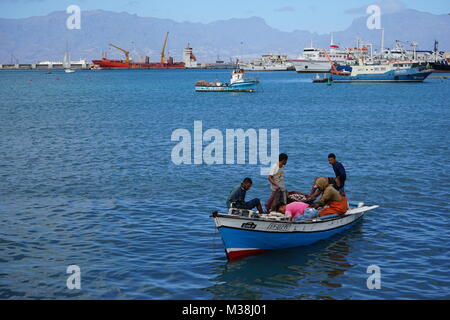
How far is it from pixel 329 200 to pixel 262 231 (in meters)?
3.20

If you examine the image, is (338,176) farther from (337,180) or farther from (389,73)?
(389,73)

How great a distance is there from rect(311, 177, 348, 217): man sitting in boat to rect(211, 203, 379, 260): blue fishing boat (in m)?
0.30

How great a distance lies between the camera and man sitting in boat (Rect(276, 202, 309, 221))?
17672mm

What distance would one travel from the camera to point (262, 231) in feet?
54.4

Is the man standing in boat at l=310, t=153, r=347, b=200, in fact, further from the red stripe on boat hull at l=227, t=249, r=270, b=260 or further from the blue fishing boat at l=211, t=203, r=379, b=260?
the red stripe on boat hull at l=227, t=249, r=270, b=260

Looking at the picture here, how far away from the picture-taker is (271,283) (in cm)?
1533

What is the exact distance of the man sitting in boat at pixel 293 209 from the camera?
58.0ft

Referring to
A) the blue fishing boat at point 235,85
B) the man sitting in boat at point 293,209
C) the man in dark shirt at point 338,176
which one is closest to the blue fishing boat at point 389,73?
the blue fishing boat at point 235,85

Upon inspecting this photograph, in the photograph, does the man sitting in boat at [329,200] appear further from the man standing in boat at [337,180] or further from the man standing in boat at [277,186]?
the man standing in boat at [277,186]

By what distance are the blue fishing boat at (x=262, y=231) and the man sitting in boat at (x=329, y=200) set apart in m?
0.30

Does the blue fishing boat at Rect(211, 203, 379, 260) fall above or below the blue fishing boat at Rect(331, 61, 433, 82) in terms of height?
below

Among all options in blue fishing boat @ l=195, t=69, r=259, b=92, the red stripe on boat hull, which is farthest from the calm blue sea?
blue fishing boat @ l=195, t=69, r=259, b=92

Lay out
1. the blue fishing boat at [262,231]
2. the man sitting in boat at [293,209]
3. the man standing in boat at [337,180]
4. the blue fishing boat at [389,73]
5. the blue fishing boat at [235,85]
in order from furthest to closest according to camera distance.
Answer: the blue fishing boat at [389,73]
the blue fishing boat at [235,85]
the man standing in boat at [337,180]
the man sitting in boat at [293,209]
the blue fishing boat at [262,231]

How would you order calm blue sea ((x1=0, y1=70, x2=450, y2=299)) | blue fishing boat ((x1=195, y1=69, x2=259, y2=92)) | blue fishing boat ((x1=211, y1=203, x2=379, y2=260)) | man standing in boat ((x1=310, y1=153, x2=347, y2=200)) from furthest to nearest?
blue fishing boat ((x1=195, y1=69, x2=259, y2=92)) < man standing in boat ((x1=310, y1=153, x2=347, y2=200)) < blue fishing boat ((x1=211, y1=203, x2=379, y2=260)) < calm blue sea ((x1=0, y1=70, x2=450, y2=299))
